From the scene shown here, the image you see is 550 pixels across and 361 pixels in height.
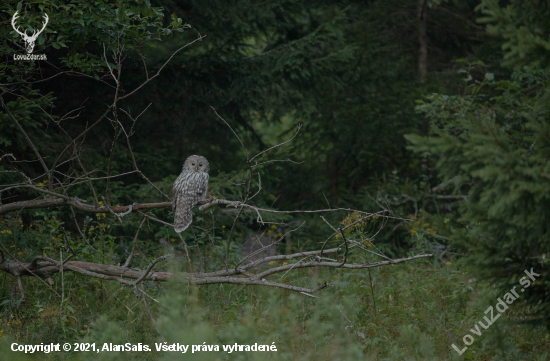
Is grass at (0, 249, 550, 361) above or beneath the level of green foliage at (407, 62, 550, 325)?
beneath

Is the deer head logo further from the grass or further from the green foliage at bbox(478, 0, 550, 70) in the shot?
the green foliage at bbox(478, 0, 550, 70)

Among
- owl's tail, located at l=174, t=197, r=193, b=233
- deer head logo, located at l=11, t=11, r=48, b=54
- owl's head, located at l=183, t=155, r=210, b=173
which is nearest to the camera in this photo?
deer head logo, located at l=11, t=11, r=48, b=54

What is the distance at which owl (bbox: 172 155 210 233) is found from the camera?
18.2ft

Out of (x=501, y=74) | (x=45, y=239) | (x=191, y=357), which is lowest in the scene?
(x=45, y=239)

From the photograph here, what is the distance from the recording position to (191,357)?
251 centimetres

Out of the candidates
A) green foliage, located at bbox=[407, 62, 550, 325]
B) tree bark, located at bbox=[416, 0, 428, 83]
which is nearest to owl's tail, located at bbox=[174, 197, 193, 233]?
green foliage, located at bbox=[407, 62, 550, 325]

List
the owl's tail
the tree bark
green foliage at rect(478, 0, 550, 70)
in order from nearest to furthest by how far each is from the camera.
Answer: green foliage at rect(478, 0, 550, 70) → the owl's tail → the tree bark

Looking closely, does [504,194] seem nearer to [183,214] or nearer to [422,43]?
[183,214]

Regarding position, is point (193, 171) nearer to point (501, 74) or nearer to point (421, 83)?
point (421, 83)

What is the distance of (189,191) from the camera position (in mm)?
5801

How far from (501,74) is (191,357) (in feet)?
27.6

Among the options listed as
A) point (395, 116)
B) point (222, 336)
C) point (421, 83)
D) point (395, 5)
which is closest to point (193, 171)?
point (222, 336)

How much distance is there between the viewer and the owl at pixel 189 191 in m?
5.56

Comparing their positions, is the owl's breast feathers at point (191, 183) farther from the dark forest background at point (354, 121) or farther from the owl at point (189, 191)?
the dark forest background at point (354, 121)
